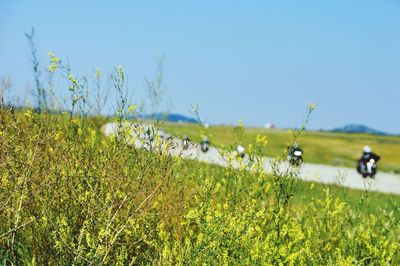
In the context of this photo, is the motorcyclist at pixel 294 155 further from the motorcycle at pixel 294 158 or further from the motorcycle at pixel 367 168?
the motorcycle at pixel 367 168

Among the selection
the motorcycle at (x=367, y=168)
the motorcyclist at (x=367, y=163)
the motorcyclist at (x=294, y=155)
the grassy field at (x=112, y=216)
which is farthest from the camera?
the motorcyclist at (x=367, y=163)

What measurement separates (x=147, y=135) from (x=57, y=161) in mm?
951

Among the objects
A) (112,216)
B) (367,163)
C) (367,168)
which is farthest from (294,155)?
(367,168)

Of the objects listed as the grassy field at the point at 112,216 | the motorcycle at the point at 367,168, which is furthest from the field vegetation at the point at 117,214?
the motorcycle at the point at 367,168

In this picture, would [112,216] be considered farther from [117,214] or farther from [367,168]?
[367,168]

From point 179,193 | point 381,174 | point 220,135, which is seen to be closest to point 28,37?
point 179,193

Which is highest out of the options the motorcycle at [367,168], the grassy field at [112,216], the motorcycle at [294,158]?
the motorcycle at [294,158]

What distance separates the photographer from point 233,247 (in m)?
5.27

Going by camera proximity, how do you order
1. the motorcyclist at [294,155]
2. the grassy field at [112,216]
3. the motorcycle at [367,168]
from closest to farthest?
the grassy field at [112,216] < the motorcyclist at [294,155] < the motorcycle at [367,168]

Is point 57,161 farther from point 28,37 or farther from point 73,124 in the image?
point 28,37

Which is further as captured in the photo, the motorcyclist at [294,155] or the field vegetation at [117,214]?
the motorcyclist at [294,155]

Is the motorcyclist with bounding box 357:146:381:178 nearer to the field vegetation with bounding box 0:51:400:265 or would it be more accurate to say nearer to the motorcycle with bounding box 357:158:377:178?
the motorcycle with bounding box 357:158:377:178

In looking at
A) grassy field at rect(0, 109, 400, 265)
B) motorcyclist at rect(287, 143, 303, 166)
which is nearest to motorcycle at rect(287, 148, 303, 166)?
motorcyclist at rect(287, 143, 303, 166)

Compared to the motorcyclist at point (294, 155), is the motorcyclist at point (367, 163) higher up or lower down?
lower down
